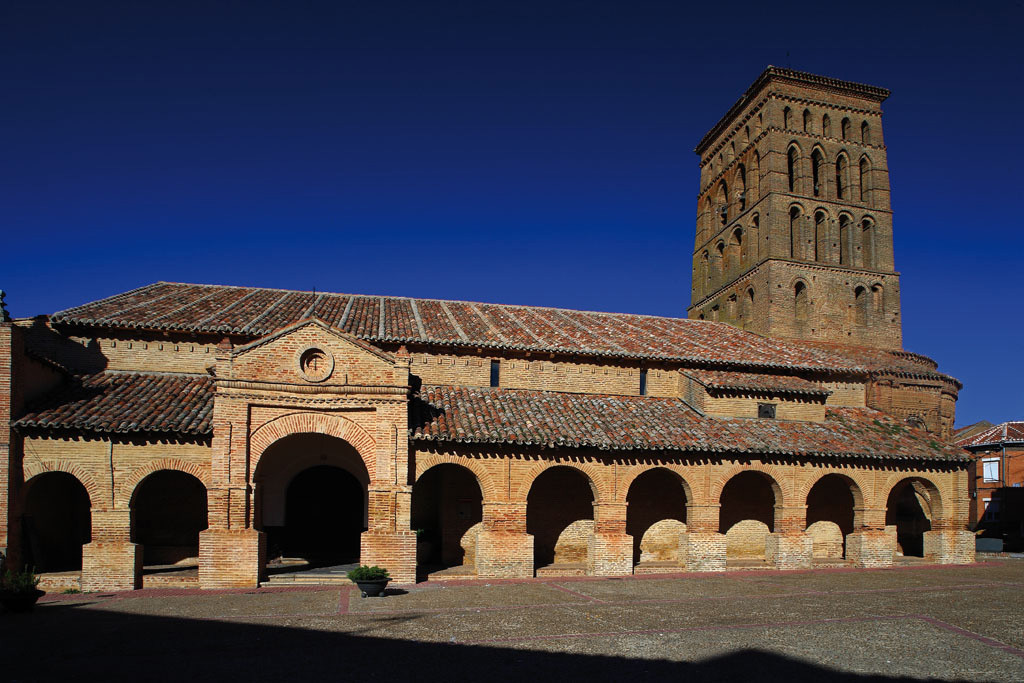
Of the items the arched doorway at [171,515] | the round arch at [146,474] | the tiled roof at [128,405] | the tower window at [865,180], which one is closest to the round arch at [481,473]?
the round arch at [146,474]

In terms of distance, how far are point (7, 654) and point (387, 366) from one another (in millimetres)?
9365

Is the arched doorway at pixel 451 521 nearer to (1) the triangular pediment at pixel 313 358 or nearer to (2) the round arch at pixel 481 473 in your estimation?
(2) the round arch at pixel 481 473

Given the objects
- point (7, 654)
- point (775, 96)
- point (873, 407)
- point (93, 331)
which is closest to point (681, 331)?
point (873, 407)

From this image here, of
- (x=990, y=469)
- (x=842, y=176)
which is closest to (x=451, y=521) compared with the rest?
(x=842, y=176)

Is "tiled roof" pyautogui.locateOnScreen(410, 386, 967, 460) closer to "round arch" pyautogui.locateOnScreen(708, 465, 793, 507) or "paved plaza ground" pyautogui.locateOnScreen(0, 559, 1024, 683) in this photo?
"round arch" pyautogui.locateOnScreen(708, 465, 793, 507)

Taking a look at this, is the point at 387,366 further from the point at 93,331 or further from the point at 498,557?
the point at 93,331

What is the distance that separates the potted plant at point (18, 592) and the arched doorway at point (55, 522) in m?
3.09

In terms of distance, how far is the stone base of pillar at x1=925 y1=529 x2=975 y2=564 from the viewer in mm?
22094

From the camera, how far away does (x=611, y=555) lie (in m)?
19.2

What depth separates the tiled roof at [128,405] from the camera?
54.5 feet

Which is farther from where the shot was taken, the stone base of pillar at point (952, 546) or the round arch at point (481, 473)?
the stone base of pillar at point (952, 546)

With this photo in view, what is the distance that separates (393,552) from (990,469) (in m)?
37.5

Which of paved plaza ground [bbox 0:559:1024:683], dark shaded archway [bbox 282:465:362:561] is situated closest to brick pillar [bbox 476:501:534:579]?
paved plaza ground [bbox 0:559:1024:683]

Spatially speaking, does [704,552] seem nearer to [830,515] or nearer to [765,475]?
[765,475]
